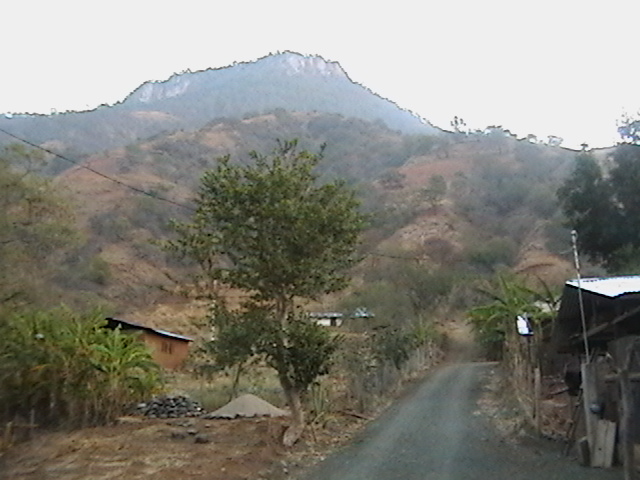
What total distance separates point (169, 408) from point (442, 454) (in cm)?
1118

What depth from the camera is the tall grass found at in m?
19.9

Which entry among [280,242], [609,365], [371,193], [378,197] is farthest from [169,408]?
[371,193]

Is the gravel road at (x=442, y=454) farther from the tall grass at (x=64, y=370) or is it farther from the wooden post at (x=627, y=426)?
the tall grass at (x=64, y=370)

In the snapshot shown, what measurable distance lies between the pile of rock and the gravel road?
6131 millimetres

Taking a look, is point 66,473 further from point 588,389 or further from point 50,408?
point 588,389

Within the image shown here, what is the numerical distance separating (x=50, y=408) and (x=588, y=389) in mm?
14764

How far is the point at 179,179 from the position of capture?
82.4 meters

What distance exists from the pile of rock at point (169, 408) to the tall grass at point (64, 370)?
113 centimetres

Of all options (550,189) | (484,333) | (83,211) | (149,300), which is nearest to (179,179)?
(83,211)

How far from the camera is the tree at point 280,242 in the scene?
16609 mm

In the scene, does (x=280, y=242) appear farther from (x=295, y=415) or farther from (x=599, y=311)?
(x=599, y=311)

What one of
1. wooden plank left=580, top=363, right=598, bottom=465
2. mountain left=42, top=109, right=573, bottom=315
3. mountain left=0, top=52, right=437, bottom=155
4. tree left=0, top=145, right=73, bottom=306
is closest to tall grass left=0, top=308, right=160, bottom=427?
tree left=0, top=145, right=73, bottom=306

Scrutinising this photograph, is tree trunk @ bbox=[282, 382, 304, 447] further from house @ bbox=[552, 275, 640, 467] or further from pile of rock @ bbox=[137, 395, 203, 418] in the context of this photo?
pile of rock @ bbox=[137, 395, 203, 418]

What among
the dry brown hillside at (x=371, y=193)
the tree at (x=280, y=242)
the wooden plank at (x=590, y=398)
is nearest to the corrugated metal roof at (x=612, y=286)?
the wooden plank at (x=590, y=398)
